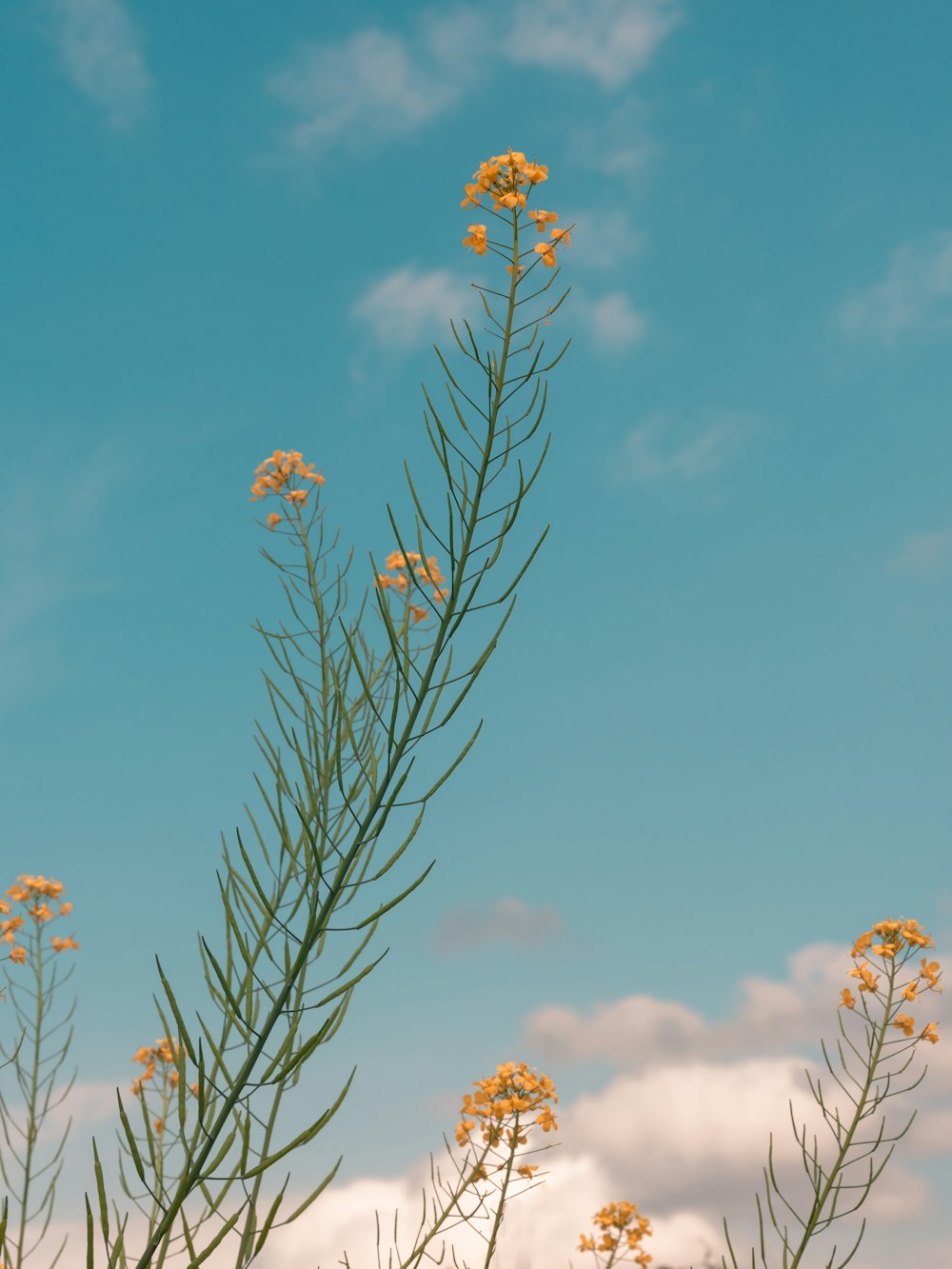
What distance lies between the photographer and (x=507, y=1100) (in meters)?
4.79

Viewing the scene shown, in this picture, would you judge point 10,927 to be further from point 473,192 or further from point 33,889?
point 473,192

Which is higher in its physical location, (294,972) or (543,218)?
(543,218)

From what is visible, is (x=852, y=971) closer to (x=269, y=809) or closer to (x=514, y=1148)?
(x=514, y=1148)

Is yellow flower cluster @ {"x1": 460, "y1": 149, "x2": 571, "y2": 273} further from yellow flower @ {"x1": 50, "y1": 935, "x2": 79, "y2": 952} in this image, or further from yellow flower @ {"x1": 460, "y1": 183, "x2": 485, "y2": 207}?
yellow flower @ {"x1": 50, "y1": 935, "x2": 79, "y2": 952}

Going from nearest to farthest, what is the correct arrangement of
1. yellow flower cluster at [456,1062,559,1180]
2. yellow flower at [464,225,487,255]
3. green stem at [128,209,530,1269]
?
green stem at [128,209,530,1269]
yellow flower at [464,225,487,255]
yellow flower cluster at [456,1062,559,1180]

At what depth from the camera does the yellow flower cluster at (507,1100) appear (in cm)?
471

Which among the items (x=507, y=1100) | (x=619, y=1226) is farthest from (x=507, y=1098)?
(x=619, y=1226)

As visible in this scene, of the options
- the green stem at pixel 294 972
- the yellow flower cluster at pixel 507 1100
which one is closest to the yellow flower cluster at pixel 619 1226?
the yellow flower cluster at pixel 507 1100

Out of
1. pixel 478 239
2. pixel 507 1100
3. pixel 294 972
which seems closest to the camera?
pixel 294 972

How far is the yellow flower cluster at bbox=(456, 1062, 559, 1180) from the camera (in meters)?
4.71

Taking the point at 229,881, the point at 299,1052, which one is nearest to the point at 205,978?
the point at 229,881

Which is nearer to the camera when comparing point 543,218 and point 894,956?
point 543,218

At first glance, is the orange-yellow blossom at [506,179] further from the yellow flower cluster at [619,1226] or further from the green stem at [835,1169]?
the yellow flower cluster at [619,1226]

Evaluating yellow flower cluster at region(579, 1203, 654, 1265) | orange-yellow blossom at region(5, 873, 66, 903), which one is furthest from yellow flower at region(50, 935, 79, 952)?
yellow flower cluster at region(579, 1203, 654, 1265)
